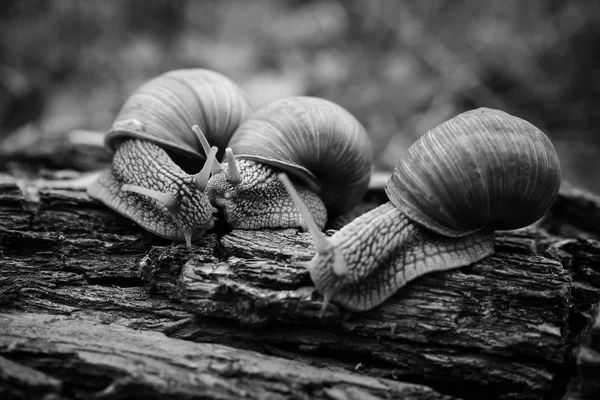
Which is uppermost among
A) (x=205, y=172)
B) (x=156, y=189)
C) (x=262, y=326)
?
(x=205, y=172)

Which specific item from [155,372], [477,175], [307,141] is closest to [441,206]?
[477,175]

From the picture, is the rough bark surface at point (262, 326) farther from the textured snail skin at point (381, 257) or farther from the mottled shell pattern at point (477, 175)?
the mottled shell pattern at point (477, 175)

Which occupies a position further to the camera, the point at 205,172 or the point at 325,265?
the point at 205,172

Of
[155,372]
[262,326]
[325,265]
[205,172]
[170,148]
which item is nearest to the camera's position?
[155,372]

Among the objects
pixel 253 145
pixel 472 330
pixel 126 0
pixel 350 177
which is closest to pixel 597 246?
pixel 472 330

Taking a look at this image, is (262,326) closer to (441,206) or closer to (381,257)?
(381,257)

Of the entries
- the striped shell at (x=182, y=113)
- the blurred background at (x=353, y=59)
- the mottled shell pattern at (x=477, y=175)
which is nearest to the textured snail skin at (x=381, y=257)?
the mottled shell pattern at (x=477, y=175)

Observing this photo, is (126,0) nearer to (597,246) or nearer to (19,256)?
(19,256)

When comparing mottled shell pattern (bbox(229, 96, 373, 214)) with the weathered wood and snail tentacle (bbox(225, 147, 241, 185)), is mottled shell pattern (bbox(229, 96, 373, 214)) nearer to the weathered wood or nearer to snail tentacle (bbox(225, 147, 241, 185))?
snail tentacle (bbox(225, 147, 241, 185))

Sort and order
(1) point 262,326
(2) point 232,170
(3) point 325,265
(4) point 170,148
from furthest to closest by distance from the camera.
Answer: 1. (4) point 170,148
2. (2) point 232,170
3. (1) point 262,326
4. (3) point 325,265
